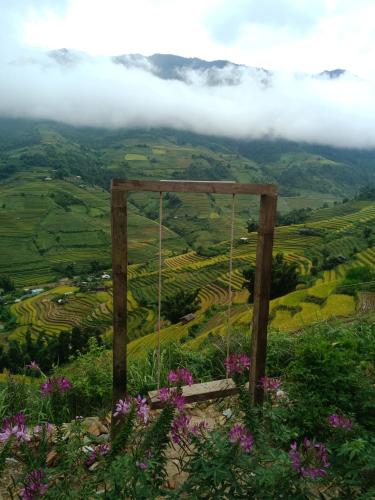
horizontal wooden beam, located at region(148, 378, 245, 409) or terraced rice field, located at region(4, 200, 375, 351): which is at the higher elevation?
horizontal wooden beam, located at region(148, 378, 245, 409)

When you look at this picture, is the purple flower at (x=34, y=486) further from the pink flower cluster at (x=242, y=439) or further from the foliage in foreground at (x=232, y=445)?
the pink flower cluster at (x=242, y=439)

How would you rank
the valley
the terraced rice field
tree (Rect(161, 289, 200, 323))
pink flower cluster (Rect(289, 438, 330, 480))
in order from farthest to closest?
the terraced rice field → tree (Rect(161, 289, 200, 323)) → the valley → pink flower cluster (Rect(289, 438, 330, 480))

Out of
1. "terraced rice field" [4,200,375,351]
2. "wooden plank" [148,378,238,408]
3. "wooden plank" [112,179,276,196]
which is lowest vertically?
"terraced rice field" [4,200,375,351]

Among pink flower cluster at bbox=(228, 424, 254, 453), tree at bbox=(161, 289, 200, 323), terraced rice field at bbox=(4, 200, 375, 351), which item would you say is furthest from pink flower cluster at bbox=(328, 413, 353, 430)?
terraced rice field at bbox=(4, 200, 375, 351)

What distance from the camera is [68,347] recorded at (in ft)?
74.2

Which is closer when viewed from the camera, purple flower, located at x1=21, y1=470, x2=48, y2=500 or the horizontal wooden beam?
purple flower, located at x1=21, y1=470, x2=48, y2=500

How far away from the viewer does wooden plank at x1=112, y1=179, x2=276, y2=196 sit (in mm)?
2969

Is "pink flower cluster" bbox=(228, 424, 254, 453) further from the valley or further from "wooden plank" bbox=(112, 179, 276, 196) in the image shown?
the valley

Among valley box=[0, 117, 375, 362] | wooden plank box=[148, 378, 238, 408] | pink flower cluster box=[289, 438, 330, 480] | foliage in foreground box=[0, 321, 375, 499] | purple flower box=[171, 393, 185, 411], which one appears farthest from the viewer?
valley box=[0, 117, 375, 362]

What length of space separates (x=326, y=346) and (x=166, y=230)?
7803 cm

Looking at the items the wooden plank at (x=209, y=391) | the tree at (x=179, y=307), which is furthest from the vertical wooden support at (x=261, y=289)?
the tree at (x=179, y=307)

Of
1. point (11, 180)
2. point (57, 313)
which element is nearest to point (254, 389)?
point (57, 313)

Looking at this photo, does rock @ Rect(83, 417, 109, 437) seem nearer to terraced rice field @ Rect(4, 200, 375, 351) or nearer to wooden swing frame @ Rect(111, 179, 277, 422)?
wooden swing frame @ Rect(111, 179, 277, 422)

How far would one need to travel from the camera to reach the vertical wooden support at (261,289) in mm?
3238
